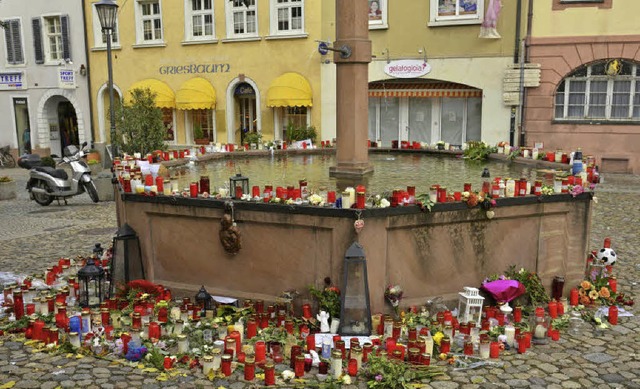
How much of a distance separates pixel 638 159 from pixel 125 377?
17.7 meters

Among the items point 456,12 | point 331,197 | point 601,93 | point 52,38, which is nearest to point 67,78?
point 52,38

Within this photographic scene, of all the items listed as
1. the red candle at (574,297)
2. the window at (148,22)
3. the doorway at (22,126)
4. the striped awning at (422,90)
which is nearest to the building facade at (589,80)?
the striped awning at (422,90)

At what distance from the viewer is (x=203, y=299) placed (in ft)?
23.7

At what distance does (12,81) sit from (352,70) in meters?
24.3

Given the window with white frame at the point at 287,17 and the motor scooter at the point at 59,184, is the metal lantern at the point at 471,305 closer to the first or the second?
the motor scooter at the point at 59,184

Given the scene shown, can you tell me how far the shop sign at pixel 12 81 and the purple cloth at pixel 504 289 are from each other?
85.7 ft

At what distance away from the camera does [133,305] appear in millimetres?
7527

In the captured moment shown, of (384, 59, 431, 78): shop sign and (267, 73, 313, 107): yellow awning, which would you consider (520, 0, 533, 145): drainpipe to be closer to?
(384, 59, 431, 78): shop sign

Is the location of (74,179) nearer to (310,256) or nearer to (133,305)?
(133,305)

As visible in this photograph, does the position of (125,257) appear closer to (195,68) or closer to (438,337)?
(438,337)

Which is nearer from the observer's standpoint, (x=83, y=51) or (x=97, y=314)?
(x=97, y=314)

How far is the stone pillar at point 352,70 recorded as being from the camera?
28.5 ft

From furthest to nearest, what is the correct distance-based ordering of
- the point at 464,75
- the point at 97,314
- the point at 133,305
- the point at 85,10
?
the point at 85,10, the point at 464,75, the point at 133,305, the point at 97,314

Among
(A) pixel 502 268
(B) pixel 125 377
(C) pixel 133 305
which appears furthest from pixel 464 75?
(B) pixel 125 377
